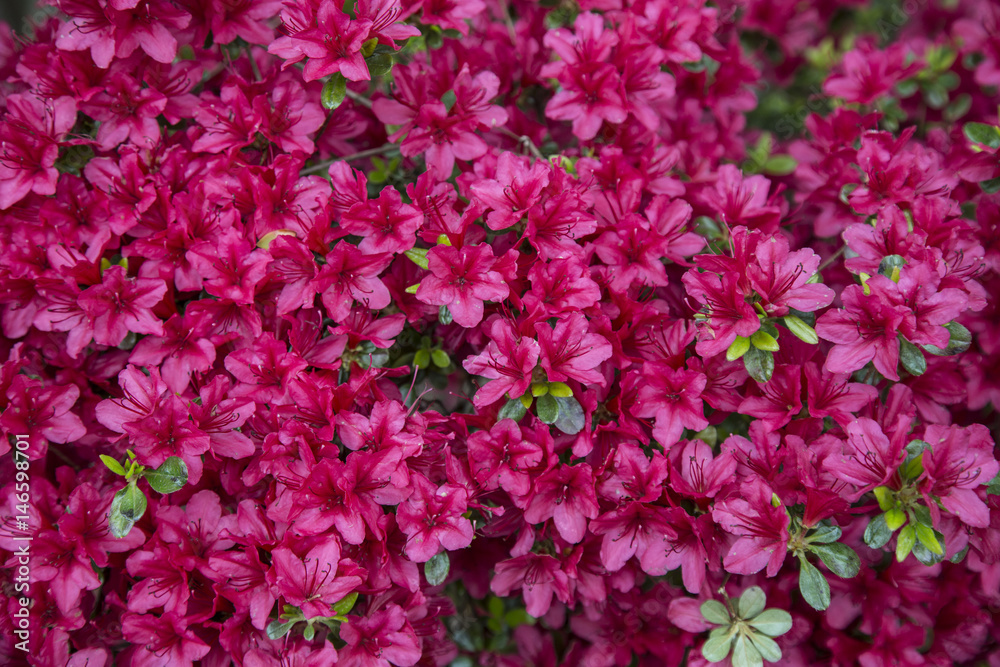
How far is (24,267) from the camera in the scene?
1600mm

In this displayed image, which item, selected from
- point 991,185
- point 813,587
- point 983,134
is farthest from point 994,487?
point 983,134

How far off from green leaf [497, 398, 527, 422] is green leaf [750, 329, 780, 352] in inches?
19.7

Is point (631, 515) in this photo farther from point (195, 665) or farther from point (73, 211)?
Answer: point (73, 211)

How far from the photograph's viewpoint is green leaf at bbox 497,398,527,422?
1.51 metres

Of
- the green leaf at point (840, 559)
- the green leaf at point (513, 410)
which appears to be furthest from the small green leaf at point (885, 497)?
the green leaf at point (513, 410)

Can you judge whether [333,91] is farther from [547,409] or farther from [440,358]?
[547,409]

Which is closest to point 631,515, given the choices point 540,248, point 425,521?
point 425,521

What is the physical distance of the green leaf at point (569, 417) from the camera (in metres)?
1.50

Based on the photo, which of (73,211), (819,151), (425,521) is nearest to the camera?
(425,521)

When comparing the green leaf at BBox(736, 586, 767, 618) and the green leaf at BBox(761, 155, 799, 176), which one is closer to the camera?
the green leaf at BBox(736, 586, 767, 618)

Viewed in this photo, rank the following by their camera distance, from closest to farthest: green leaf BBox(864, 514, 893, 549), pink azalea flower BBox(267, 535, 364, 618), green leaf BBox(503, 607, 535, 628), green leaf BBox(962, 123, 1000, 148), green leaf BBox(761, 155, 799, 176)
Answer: pink azalea flower BBox(267, 535, 364, 618) < green leaf BBox(864, 514, 893, 549) < green leaf BBox(962, 123, 1000, 148) < green leaf BBox(503, 607, 535, 628) < green leaf BBox(761, 155, 799, 176)

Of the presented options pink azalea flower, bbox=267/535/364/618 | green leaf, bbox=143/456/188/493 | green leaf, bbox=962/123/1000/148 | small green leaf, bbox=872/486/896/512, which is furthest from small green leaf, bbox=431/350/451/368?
green leaf, bbox=962/123/1000/148

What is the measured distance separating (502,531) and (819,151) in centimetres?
141

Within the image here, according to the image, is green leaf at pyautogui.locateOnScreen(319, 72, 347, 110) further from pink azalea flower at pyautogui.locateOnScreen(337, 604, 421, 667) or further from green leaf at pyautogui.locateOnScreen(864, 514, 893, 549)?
green leaf at pyautogui.locateOnScreen(864, 514, 893, 549)
